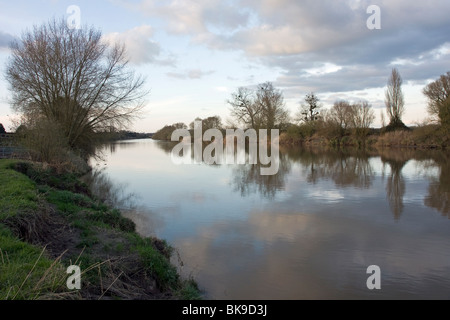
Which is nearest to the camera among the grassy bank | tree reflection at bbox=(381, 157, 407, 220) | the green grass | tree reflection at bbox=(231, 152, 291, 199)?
the green grass

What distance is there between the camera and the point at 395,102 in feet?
128

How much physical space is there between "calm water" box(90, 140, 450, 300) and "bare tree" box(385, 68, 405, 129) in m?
27.3

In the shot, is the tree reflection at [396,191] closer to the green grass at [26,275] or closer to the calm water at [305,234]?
the calm water at [305,234]

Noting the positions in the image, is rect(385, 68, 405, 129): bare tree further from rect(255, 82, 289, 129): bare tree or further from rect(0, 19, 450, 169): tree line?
rect(0, 19, 450, 169): tree line

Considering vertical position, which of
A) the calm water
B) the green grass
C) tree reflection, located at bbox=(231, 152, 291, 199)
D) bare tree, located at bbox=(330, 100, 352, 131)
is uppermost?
bare tree, located at bbox=(330, 100, 352, 131)

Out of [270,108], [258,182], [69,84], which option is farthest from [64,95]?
[270,108]

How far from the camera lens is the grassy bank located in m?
3.18

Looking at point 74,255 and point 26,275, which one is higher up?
point 26,275

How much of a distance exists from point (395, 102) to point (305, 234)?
3758cm

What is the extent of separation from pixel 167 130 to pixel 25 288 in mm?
84203

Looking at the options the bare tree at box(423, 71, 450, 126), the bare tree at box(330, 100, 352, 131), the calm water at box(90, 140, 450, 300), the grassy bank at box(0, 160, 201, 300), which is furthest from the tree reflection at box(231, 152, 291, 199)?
the bare tree at box(330, 100, 352, 131)

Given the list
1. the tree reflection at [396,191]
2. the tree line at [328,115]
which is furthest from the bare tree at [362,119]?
the tree reflection at [396,191]

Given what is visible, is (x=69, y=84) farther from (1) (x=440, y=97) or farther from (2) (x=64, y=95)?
(1) (x=440, y=97)

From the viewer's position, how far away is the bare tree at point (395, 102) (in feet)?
127
